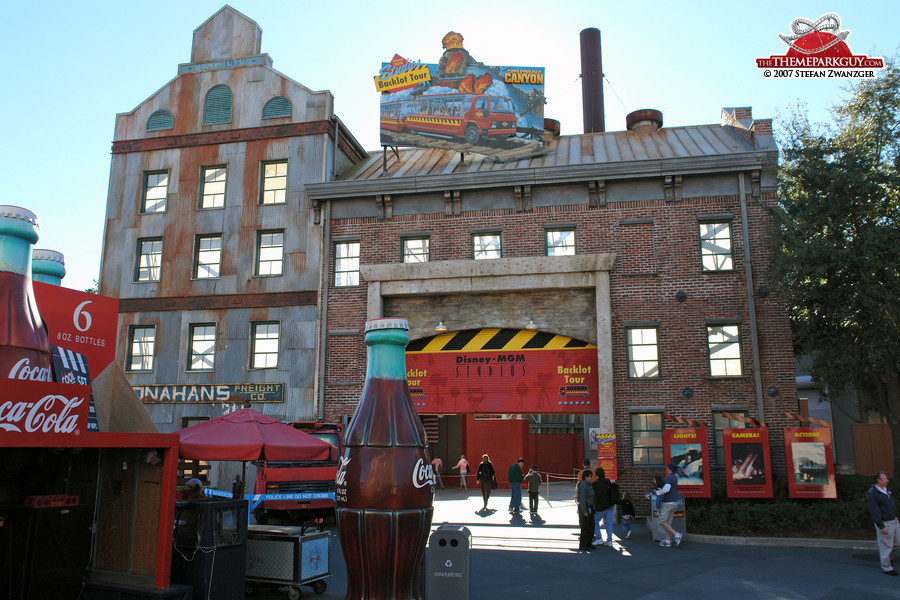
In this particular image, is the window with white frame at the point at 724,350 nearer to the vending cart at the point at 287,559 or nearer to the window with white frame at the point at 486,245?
the window with white frame at the point at 486,245

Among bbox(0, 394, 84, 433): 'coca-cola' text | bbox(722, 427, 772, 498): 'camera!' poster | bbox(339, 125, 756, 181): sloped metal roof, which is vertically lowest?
bbox(722, 427, 772, 498): 'camera!' poster

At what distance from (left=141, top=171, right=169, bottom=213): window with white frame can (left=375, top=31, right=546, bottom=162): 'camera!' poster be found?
777cm

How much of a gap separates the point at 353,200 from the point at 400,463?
15.0 meters

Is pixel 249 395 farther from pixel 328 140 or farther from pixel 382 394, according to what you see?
pixel 382 394

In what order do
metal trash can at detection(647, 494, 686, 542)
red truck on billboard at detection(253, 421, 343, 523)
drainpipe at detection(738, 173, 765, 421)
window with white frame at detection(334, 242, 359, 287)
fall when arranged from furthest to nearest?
window with white frame at detection(334, 242, 359, 287) < drainpipe at detection(738, 173, 765, 421) < red truck on billboard at detection(253, 421, 343, 523) < metal trash can at detection(647, 494, 686, 542)

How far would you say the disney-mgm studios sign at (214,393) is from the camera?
20703 mm

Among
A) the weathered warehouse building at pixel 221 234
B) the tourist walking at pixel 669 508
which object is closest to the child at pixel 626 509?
the tourist walking at pixel 669 508

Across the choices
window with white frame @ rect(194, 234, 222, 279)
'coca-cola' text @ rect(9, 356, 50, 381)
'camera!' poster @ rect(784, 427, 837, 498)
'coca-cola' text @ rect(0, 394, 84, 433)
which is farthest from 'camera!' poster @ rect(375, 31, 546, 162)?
'coca-cola' text @ rect(0, 394, 84, 433)

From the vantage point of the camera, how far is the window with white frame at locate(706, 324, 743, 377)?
61.8ft

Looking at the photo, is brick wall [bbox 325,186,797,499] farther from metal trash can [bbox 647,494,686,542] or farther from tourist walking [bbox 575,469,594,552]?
tourist walking [bbox 575,469,594,552]

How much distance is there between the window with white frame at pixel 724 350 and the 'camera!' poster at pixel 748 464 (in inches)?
106

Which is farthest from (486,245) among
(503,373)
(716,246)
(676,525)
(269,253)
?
(676,525)

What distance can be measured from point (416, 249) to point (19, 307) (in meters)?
14.4

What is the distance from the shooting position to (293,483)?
54.7 ft
